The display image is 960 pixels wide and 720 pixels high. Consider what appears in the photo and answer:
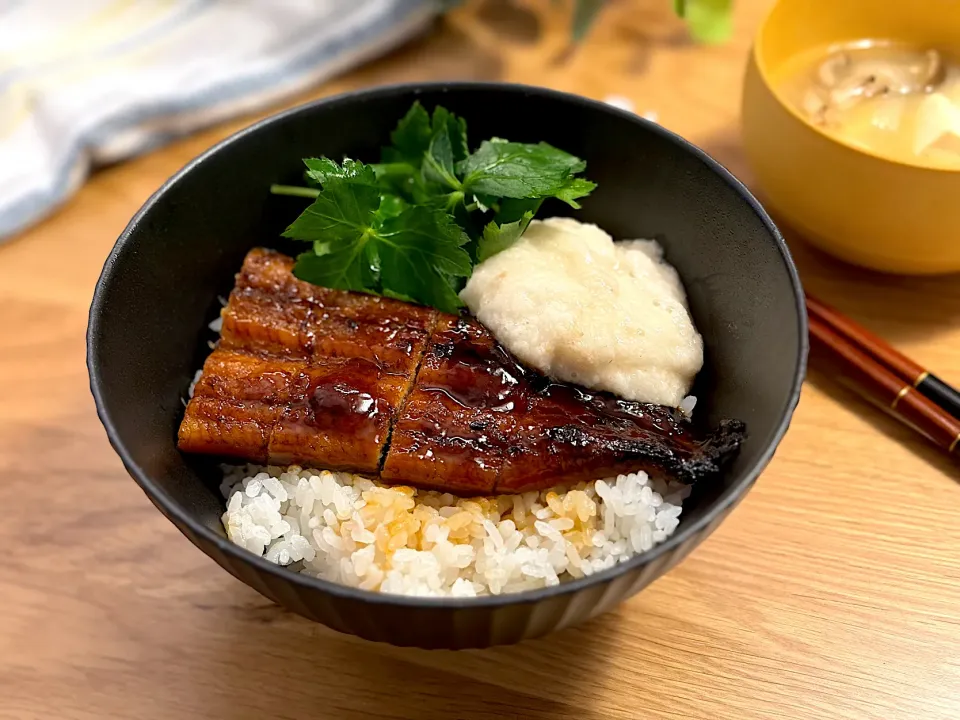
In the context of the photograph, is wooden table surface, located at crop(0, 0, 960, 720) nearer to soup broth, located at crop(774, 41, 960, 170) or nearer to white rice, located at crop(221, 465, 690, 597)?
white rice, located at crop(221, 465, 690, 597)

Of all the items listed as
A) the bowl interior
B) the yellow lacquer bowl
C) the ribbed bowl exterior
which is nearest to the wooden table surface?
the yellow lacquer bowl

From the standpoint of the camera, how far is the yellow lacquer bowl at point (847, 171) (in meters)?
1.96

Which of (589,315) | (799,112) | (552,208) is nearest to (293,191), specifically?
(552,208)

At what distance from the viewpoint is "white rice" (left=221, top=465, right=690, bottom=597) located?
1.49 m

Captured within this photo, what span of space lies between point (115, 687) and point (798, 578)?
1.40m

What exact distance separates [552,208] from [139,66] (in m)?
1.68

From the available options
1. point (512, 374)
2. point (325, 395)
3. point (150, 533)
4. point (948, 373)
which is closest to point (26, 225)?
point (150, 533)

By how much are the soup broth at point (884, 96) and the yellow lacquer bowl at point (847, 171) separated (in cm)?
4

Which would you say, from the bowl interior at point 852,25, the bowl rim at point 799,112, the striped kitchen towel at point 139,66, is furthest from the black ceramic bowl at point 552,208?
the striped kitchen towel at point 139,66

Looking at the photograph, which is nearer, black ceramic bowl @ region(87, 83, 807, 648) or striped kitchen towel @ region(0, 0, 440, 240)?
black ceramic bowl @ region(87, 83, 807, 648)

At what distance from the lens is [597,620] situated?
1.73m

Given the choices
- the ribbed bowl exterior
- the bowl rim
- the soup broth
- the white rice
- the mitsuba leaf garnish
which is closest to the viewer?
the ribbed bowl exterior

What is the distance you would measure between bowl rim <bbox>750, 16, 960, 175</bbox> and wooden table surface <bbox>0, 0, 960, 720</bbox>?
447 mm

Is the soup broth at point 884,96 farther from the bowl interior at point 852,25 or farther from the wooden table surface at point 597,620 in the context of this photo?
the wooden table surface at point 597,620
